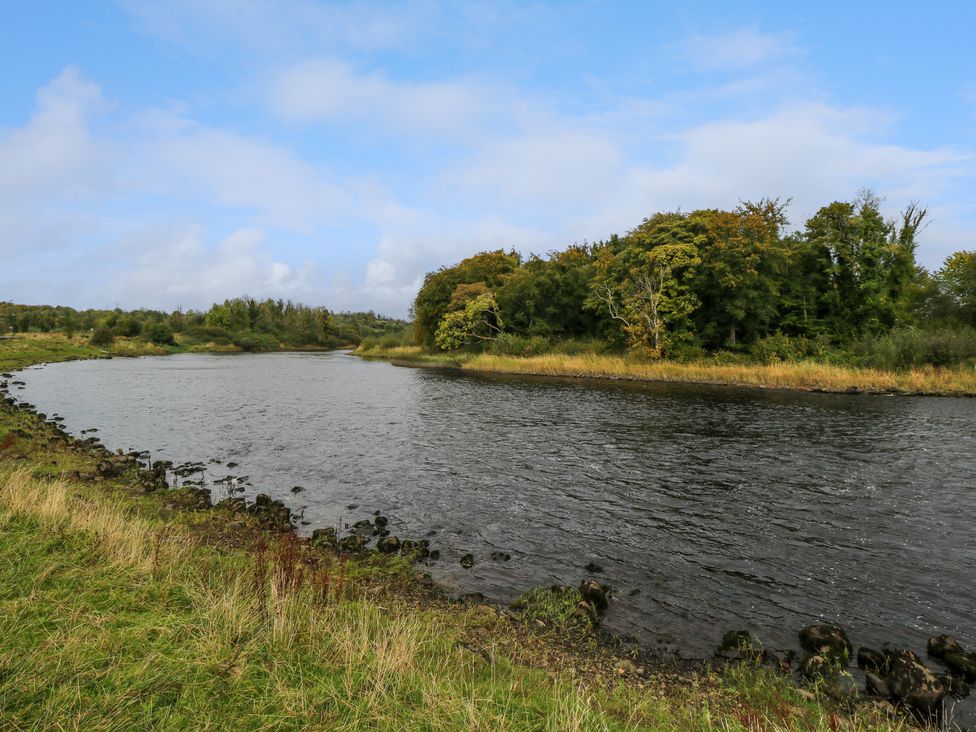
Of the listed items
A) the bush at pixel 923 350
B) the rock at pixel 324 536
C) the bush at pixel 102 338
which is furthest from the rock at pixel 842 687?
the bush at pixel 102 338

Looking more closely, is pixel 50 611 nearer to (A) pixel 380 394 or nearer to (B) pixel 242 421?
(B) pixel 242 421

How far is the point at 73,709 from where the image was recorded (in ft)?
13.5

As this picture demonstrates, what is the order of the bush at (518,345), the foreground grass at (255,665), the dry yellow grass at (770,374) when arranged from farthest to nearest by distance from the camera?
1. the bush at (518,345)
2. the dry yellow grass at (770,374)
3. the foreground grass at (255,665)

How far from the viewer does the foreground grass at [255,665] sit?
4355mm

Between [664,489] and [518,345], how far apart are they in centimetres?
4605

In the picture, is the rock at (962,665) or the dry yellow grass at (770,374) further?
the dry yellow grass at (770,374)

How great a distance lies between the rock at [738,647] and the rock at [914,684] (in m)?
1.58

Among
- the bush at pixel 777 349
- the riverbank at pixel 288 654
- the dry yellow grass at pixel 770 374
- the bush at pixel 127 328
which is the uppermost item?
A: the bush at pixel 127 328

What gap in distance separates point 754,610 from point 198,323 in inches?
6642

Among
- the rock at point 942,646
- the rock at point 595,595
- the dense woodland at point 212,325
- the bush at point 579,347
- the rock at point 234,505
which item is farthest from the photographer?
the dense woodland at point 212,325

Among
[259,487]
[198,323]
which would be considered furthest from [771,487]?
[198,323]

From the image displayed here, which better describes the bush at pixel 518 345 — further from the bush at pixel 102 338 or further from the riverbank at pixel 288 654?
the bush at pixel 102 338

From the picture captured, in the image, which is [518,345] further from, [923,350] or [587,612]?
[587,612]

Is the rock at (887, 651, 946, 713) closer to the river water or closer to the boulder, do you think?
the river water
